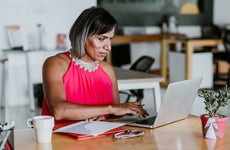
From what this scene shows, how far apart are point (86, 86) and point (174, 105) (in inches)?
22.9

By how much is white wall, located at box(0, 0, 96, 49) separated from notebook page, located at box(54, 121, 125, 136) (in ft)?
12.6

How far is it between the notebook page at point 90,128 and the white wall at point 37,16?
12.6ft

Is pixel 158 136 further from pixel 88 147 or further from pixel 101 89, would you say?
pixel 101 89

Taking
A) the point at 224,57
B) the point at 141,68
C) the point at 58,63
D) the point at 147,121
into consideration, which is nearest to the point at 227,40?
the point at 224,57

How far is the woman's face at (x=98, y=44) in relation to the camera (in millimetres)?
1964

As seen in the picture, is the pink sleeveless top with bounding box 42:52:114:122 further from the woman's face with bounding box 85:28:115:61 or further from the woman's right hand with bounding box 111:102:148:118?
the woman's right hand with bounding box 111:102:148:118

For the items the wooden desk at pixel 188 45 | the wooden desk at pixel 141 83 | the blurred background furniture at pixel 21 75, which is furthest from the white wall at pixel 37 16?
the wooden desk at pixel 141 83

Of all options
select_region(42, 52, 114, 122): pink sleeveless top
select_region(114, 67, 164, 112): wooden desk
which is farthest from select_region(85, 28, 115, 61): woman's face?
select_region(114, 67, 164, 112): wooden desk

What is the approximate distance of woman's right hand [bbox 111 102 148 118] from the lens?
1.81 meters

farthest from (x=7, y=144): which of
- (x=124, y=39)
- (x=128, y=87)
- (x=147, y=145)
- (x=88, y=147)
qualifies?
(x=124, y=39)

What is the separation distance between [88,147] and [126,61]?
18.2 feet

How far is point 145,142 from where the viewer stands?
4.65 feet

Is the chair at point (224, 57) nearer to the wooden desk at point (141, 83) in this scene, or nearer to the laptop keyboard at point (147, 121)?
the wooden desk at point (141, 83)

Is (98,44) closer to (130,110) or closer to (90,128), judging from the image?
(130,110)
